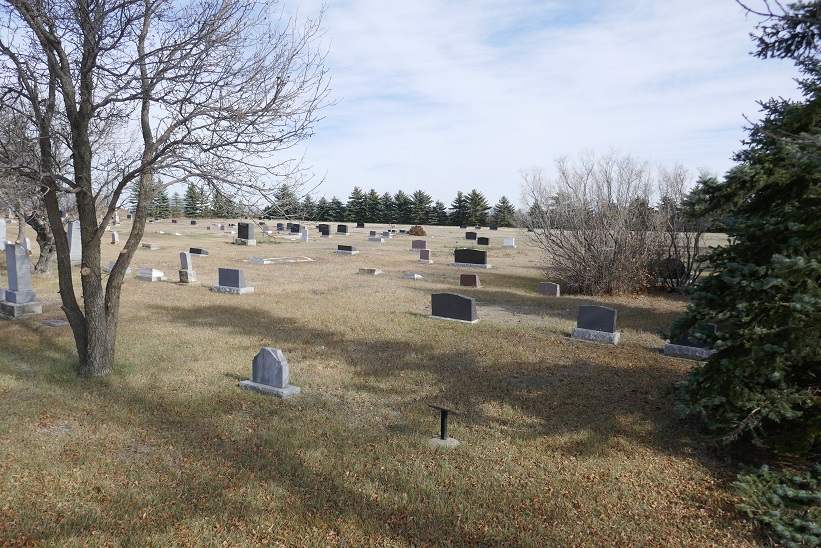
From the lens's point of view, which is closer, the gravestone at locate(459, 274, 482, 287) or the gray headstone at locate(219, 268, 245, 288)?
the gray headstone at locate(219, 268, 245, 288)

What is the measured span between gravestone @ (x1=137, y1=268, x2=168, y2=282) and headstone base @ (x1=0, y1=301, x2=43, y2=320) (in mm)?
5968

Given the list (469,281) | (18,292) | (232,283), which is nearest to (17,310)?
(18,292)

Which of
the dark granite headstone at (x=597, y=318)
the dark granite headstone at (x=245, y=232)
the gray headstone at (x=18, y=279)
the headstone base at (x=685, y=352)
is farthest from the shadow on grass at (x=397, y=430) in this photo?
the dark granite headstone at (x=245, y=232)

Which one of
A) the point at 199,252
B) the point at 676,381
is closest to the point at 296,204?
the point at 676,381

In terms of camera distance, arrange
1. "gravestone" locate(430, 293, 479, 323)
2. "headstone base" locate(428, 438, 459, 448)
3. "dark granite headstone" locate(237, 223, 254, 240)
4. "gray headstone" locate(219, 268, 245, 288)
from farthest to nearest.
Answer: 1. "dark granite headstone" locate(237, 223, 254, 240)
2. "gray headstone" locate(219, 268, 245, 288)
3. "gravestone" locate(430, 293, 479, 323)
4. "headstone base" locate(428, 438, 459, 448)

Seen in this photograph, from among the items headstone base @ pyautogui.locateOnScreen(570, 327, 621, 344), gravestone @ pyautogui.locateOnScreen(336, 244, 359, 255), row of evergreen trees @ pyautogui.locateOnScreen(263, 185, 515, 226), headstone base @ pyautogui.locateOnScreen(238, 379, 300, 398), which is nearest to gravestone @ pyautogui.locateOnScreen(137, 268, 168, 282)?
headstone base @ pyautogui.locateOnScreen(238, 379, 300, 398)

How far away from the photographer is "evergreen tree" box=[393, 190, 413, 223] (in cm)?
8053

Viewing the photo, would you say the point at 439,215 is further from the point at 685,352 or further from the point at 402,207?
the point at 685,352

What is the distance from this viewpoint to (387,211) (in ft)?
267

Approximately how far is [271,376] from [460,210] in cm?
7392

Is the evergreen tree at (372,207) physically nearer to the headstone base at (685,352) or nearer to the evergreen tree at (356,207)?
the evergreen tree at (356,207)

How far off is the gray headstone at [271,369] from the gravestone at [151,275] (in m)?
12.7

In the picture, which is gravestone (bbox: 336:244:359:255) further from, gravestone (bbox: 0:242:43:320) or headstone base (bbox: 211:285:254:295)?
gravestone (bbox: 0:242:43:320)

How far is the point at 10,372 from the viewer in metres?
8.08
